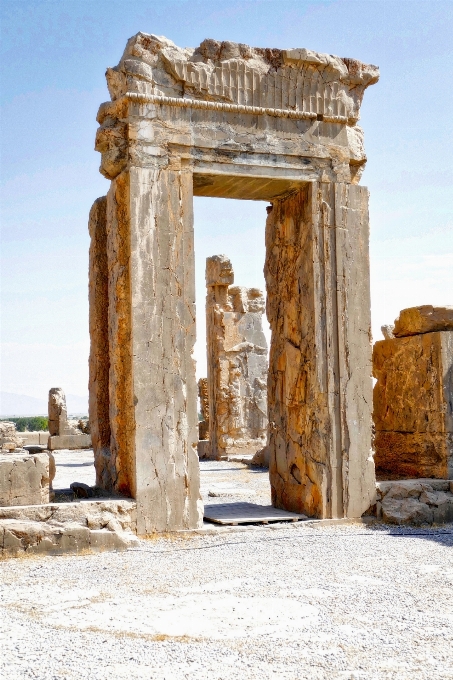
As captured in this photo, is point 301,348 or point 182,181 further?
point 301,348

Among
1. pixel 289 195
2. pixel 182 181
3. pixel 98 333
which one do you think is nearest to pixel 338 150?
pixel 289 195

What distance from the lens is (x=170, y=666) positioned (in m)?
3.51

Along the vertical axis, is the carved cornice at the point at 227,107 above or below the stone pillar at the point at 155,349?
above

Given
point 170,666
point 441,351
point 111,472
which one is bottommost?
point 170,666

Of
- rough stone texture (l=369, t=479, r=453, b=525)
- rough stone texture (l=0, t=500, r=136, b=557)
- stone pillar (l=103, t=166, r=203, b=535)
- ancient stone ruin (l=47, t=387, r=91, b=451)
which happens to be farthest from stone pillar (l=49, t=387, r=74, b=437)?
rough stone texture (l=0, t=500, r=136, b=557)

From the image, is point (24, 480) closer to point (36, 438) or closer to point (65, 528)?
point (65, 528)

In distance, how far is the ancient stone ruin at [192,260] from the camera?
6.49 metres

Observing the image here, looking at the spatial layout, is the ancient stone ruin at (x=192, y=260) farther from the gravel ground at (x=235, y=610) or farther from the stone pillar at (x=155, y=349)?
the gravel ground at (x=235, y=610)

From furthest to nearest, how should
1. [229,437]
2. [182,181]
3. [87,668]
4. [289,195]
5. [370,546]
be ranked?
[229,437], [289,195], [182,181], [370,546], [87,668]

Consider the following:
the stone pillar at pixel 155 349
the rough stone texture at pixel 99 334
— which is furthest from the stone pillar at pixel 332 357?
the rough stone texture at pixel 99 334

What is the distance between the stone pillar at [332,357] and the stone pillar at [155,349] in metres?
1.21

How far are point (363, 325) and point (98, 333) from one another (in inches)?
97.5

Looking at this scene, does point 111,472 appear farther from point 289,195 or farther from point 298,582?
point 289,195

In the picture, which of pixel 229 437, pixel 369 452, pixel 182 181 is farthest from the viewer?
pixel 229 437
